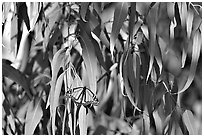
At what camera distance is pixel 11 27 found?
125 centimetres

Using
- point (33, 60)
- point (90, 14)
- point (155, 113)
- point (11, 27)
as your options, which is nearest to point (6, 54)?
point (33, 60)

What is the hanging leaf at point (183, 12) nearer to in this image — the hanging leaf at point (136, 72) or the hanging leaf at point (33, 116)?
the hanging leaf at point (136, 72)

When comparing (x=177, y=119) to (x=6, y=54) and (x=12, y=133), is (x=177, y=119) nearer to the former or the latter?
(x=12, y=133)

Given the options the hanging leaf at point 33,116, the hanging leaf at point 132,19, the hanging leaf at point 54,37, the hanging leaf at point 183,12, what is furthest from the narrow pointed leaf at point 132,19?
the hanging leaf at point 33,116

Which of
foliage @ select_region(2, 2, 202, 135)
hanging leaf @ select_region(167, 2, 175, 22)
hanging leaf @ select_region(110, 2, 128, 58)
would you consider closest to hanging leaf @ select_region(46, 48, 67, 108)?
foliage @ select_region(2, 2, 202, 135)

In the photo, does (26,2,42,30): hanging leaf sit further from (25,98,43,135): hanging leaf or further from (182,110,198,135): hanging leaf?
(182,110,198,135): hanging leaf

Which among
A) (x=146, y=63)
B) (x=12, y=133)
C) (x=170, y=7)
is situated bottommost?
(x=12, y=133)

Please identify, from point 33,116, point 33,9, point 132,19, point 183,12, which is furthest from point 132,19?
point 33,116

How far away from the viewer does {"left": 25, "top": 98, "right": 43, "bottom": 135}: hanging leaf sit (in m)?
1.19

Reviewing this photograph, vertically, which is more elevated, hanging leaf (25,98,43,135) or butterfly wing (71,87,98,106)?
butterfly wing (71,87,98,106)

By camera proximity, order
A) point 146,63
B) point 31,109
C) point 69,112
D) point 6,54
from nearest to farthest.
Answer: point 69,112, point 146,63, point 31,109, point 6,54

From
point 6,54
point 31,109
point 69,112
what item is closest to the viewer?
point 69,112

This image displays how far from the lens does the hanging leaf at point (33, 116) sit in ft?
3.90

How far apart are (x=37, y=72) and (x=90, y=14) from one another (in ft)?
1.44
